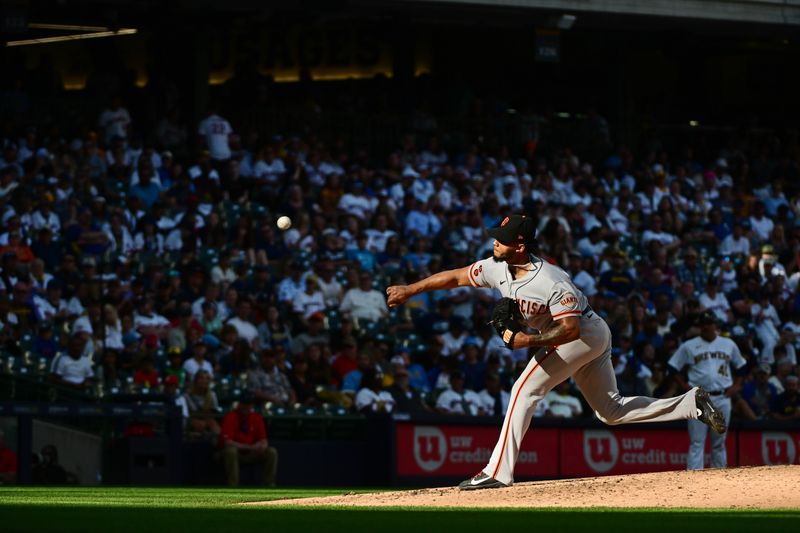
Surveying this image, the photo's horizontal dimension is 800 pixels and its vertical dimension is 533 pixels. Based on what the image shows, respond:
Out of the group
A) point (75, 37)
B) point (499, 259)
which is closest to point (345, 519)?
point (499, 259)

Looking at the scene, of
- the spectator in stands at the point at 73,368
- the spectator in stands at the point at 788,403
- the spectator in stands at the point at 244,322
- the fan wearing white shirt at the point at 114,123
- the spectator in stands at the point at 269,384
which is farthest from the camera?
the fan wearing white shirt at the point at 114,123

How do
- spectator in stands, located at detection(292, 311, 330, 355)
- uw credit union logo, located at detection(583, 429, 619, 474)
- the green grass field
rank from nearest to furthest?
the green grass field, spectator in stands, located at detection(292, 311, 330, 355), uw credit union logo, located at detection(583, 429, 619, 474)

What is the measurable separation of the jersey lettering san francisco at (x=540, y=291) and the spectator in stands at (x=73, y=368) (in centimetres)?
789

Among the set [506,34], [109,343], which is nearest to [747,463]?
[109,343]

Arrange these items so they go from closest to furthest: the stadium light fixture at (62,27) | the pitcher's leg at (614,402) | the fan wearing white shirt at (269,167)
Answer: the pitcher's leg at (614,402) < the fan wearing white shirt at (269,167) < the stadium light fixture at (62,27)

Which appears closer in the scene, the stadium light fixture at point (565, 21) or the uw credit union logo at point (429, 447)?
the uw credit union logo at point (429, 447)

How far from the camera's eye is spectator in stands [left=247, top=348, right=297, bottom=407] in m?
18.7

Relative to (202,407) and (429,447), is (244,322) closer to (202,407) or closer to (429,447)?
(202,407)

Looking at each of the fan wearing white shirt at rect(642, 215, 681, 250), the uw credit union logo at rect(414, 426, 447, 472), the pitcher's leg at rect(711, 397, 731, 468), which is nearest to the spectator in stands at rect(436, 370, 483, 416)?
the uw credit union logo at rect(414, 426, 447, 472)

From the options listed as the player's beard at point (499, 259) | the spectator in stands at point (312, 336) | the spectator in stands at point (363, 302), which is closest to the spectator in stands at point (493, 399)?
the spectator in stands at point (363, 302)

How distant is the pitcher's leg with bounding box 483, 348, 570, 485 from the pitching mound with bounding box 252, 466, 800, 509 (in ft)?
0.57

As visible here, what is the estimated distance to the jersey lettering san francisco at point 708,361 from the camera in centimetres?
1823

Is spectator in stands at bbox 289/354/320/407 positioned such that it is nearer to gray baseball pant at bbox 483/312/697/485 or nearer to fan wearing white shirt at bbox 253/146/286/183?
fan wearing white shirt at bbox 253/146/286/183

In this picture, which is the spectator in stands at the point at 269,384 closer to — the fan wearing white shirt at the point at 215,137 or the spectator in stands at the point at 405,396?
the spectator in stands at the point at 405,396
